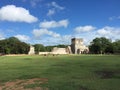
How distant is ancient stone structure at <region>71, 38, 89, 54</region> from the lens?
146 m

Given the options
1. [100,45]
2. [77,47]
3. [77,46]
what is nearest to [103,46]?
[100,45]

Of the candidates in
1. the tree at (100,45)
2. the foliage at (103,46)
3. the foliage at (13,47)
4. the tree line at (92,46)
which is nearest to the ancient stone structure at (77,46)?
the tree at (100,45)

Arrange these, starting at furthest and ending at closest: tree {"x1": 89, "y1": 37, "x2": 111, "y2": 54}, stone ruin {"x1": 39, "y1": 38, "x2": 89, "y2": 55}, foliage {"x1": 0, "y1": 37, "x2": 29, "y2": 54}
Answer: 1. stone ruin {"x1": 39, "y1": 38, "x2": 89, "y2": 55}
2. tree {"x1": 89, "y1": 37, "x2": 111, "y2": 54}
3. foliage {"x1": 0, "y1": 37, "x2": 29, "y2": 54}

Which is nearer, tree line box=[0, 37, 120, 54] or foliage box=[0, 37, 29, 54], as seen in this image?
foliage box=[0, 37, 29, 54]

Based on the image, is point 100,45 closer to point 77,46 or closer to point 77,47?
point 77,47

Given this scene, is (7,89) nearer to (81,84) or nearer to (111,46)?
(81,84)

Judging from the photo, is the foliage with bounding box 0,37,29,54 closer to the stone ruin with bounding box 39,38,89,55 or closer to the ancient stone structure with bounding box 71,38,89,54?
the stone ruin with bounding box 39,38,89,55

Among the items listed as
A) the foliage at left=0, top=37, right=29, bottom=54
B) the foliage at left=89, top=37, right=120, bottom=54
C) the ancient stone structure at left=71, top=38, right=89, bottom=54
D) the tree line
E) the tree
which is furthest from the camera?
the ancient stone structure at left=71, top=38, right=89, bottom=54

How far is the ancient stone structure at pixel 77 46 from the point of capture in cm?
14639

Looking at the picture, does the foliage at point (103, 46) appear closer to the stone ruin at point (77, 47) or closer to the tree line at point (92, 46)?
the tree line at point (92, 46)

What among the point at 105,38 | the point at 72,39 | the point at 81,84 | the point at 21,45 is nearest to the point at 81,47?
the point at 72,39

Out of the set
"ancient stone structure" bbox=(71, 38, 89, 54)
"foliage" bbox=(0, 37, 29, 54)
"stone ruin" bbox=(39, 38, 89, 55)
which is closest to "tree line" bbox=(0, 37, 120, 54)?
"foliage" bbox=(0, 37, 29, 54)

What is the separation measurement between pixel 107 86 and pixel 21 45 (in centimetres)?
11102

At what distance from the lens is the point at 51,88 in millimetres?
14883
